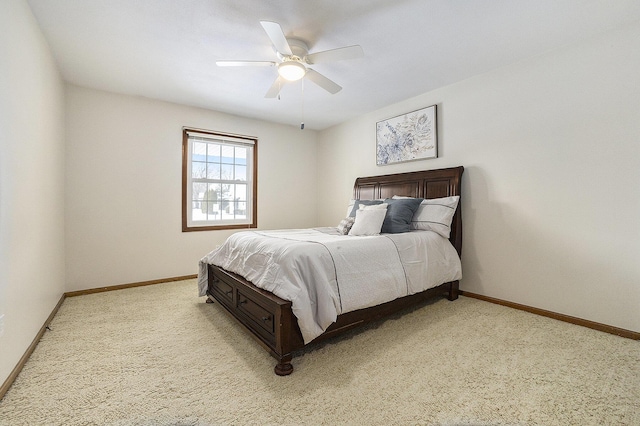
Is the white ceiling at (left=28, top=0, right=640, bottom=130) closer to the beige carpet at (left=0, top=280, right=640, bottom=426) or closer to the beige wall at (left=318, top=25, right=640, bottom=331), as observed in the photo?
the beige wall at (left=318, top=25, right=640, bottom=331)

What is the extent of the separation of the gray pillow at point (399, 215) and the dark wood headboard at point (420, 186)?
0.36 metres

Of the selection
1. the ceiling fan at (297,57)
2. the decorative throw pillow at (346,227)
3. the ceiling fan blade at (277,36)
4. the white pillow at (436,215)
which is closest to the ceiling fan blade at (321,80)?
the ceiling fan at (297,57)

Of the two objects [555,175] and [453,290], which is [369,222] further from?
[555,175]

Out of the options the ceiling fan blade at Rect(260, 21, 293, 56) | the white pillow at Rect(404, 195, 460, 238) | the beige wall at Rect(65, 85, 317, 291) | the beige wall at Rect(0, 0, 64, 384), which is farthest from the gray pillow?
the beige wall at Rect(0, 0, 64, 384)

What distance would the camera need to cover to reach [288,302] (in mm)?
1801

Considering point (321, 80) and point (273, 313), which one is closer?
point (273, 313)

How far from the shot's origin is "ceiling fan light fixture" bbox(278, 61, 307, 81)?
95.7 inches

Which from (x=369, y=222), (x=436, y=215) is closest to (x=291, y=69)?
(x=369, y=222)

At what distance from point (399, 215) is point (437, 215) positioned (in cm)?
43

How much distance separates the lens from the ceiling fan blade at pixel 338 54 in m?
2.15

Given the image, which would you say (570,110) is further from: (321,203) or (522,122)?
(321,203)

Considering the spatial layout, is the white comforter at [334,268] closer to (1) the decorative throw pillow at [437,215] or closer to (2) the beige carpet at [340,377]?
(1) the decorative throw pillow at [437,215]

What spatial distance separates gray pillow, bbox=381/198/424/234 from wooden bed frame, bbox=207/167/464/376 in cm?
45

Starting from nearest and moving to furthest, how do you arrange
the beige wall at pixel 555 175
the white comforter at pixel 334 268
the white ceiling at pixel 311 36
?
1. the white comforter at pixel 334 268
2. the white ceiling at pixel 311 36
3. the beige wall at pixel 555 175
